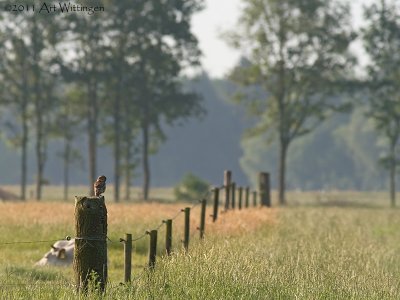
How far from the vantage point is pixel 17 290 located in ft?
36.3

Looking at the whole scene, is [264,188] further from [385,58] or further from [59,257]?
[385,58]

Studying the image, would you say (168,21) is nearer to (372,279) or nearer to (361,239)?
(361,239)

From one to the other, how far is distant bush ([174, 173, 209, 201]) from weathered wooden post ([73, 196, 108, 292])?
47.4 m

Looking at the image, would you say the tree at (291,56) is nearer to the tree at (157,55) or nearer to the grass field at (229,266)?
the tree at (157,55)

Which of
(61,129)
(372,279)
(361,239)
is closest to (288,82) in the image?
(61,129)

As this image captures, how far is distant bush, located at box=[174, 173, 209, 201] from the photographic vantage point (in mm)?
59031

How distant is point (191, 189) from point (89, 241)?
48670mm

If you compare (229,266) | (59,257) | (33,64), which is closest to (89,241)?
(229,266)

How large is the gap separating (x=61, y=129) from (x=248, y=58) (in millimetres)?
14062

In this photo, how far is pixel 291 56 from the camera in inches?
2429

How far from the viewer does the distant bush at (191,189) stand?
194 ft

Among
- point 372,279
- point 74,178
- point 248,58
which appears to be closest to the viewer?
point 372,279

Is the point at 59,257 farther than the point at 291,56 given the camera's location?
No

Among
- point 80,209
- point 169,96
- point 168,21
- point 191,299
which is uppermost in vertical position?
point 168,21
